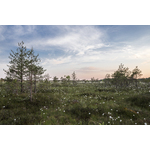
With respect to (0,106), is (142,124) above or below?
below

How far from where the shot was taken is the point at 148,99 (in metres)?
7.54

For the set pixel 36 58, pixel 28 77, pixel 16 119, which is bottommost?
pixel 16 119

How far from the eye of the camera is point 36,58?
8.67 meters

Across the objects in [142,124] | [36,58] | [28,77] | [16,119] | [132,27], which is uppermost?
[132,27]

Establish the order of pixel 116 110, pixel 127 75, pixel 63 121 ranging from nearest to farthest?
pixel 63 121 → pixel 116 110 → pixel 127 75

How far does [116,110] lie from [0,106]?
8751 millimetres

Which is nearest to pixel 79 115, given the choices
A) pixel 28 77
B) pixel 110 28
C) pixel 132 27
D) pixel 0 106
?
pixel 28 77

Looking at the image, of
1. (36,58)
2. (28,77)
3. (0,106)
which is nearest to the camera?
(0,106)

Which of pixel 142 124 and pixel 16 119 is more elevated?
pixel 16 119

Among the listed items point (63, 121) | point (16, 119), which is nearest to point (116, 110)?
point (63, 121)

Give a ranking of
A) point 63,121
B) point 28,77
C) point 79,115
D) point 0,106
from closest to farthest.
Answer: point 63,121 < point 79,115 < point 0,106 < point 28,77

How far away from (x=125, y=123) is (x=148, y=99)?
17.2ft

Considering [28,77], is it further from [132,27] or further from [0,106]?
[132,27]

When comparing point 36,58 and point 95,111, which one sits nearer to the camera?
point 95,111
